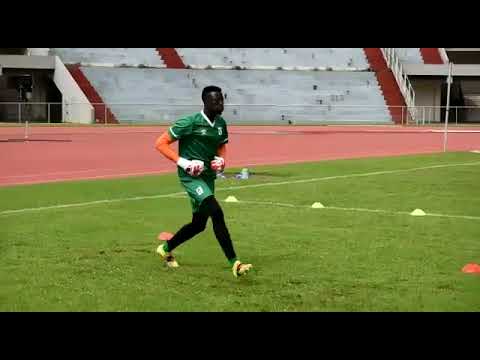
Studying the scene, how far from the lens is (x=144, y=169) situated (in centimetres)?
2422

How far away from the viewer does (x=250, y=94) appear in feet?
198

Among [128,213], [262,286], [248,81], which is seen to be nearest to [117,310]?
[262,286]

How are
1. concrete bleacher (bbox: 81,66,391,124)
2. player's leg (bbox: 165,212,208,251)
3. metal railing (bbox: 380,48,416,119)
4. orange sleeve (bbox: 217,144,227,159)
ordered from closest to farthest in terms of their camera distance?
orange sleeve (bbox: 217,144,227,159)
player's leg (bbox: 165,212,208,251)
concrete bleacher (bbox: 81,66,391,124)
metal railing (bbox: 380,48,416,119)

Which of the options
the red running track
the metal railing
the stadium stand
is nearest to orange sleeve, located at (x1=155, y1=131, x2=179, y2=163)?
the red running track

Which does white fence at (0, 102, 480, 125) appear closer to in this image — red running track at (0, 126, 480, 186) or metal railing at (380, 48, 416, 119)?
metal railing at (380, 48, 416, 119)

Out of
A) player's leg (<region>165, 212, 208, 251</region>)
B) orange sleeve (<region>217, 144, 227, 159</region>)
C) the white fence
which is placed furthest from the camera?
the white fence

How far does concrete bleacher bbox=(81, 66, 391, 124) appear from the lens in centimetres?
5669

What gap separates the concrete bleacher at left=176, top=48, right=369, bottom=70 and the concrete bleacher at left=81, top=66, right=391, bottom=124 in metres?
1.04

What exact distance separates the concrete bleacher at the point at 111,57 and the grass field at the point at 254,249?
39870mm

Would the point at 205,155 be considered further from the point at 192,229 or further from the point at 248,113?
the point at 248,113

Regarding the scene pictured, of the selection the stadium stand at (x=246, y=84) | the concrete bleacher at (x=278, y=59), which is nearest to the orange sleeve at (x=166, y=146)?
the stadium stand at (x=246, y=84)

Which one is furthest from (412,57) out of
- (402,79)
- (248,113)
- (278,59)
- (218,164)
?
(218,164)

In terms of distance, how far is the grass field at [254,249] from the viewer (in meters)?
8.12
